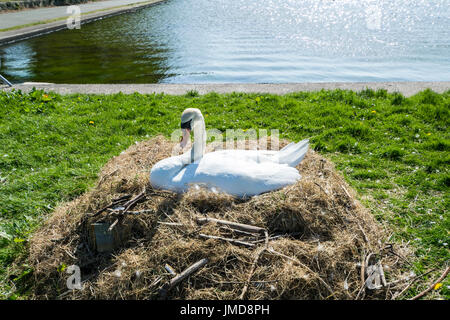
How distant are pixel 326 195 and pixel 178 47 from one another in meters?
16.0

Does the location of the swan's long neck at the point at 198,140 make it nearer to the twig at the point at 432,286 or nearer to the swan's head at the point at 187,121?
the swan's head at the point at 187,121

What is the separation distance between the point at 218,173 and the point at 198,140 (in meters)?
0.69

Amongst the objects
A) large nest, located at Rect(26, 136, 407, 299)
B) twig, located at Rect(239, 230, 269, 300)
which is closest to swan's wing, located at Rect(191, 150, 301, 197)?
large nest, located at Rect(26, 136, 407, 299)

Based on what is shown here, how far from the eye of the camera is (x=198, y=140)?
5156mm

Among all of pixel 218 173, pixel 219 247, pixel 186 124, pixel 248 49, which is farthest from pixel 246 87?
pixel 248 49

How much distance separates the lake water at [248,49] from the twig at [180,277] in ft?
32.2

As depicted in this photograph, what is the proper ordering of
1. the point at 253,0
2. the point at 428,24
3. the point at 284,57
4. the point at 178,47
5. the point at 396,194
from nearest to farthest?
1. the point at 396,194
2. the point at 284,57
3. the point at 178,47
4. the point at 428,24
5. the point at 253,0

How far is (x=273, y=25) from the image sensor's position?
2464 cm

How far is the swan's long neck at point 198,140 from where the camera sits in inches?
201

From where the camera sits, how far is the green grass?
5.05m

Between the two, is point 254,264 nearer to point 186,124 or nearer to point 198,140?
point 198,140

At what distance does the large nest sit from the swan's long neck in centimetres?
60

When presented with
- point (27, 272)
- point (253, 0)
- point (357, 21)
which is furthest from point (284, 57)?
point (253, 0)

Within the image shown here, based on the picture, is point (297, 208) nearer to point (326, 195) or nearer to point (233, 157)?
point (326, 195)
